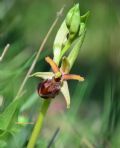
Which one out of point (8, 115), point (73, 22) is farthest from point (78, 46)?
point (8, 115)

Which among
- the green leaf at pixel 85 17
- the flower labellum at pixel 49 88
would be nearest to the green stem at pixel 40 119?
the flower labellum at pixel 49 88

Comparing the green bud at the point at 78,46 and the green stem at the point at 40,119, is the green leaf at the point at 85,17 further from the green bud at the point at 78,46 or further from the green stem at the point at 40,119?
the green stem at the point at 40,119

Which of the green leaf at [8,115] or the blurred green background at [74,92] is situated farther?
the blurred green background at [74,92]

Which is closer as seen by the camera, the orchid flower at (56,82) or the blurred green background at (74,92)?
the orchid flower at (56,82)

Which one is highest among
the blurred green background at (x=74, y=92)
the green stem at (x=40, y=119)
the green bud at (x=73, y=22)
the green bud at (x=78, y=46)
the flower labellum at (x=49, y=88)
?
the green bud at (x=73, y=22)

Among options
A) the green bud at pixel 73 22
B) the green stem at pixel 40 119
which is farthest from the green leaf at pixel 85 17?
the green stem at pixel 40 119

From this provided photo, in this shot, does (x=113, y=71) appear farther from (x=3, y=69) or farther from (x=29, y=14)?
(x=29, y=14)

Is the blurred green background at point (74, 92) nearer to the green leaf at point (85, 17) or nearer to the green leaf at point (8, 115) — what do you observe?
the green leaf at point (8, 115)

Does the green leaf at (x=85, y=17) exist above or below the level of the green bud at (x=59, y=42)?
above

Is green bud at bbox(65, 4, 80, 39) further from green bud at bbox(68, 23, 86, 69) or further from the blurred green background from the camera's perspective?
the blurred green background
